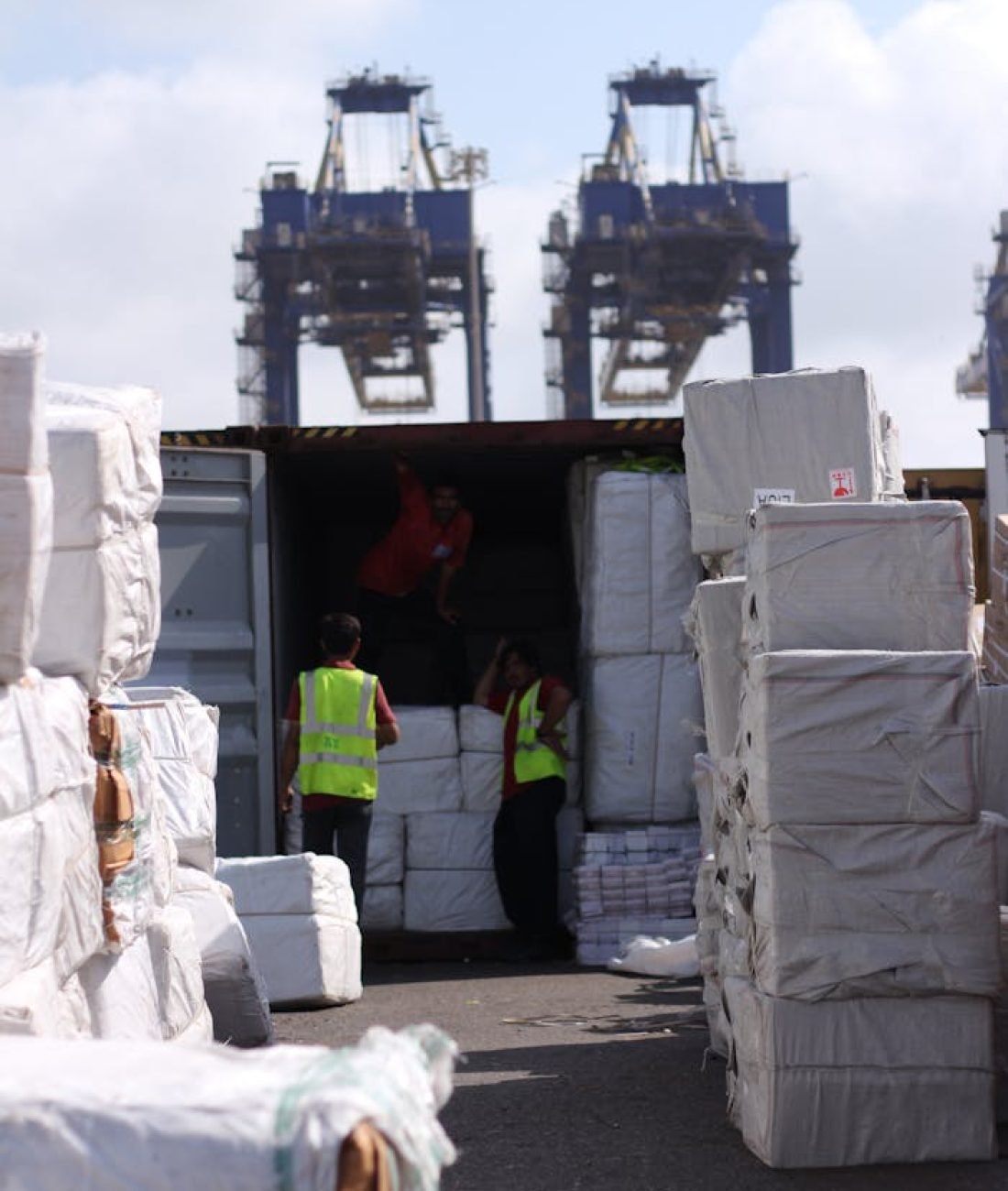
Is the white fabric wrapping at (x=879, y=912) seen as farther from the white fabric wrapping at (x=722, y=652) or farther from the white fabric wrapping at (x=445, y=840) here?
the white fabric wrapping at (x=445, y=840)

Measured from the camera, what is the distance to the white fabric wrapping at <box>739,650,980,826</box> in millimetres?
5062

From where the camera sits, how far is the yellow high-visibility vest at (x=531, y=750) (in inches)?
416

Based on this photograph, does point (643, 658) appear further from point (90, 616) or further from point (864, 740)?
point (90, 616)

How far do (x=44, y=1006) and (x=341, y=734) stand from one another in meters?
6.05

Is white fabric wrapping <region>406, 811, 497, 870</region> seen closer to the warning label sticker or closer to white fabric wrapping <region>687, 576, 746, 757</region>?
the warning label sticker

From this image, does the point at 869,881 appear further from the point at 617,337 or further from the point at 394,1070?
the point at 617,337

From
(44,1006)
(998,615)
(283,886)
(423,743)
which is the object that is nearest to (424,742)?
(423,743)

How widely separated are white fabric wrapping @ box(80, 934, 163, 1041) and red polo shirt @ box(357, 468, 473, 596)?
6.95m

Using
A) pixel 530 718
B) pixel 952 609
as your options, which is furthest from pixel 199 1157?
pixel 530 718

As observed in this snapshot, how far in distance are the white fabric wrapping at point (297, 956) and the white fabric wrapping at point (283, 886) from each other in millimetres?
35

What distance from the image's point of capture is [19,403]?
3.72m

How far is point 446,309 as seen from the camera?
45.3 metres

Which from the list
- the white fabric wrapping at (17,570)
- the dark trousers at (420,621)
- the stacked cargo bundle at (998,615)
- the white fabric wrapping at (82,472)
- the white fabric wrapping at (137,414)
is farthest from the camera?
the dark trousers at (420,621)

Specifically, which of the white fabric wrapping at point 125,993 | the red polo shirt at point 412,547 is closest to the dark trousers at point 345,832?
the red polo shirt at point 412,547
